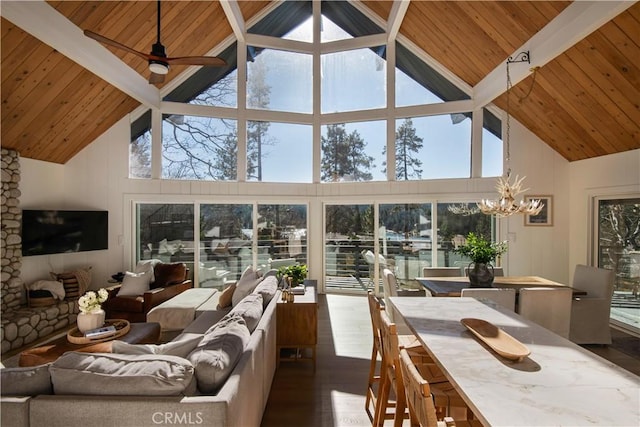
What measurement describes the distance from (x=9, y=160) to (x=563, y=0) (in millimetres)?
7567

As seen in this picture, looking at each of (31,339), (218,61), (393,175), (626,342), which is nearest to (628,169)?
(626,342)

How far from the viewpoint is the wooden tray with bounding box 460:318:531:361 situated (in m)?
1.59

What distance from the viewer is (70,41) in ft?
13.1

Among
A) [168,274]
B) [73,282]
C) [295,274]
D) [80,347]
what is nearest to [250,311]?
[295,274]

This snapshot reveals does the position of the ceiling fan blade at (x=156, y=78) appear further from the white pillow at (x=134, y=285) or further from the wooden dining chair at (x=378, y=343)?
the wooden dining chair at (x=378, y=343)

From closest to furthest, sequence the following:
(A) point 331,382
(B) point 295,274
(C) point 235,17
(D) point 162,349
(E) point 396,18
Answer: (D) point 162,349 < (A) point 331,382 < (B) point 295,274 < (E) point 396,18 < (C) point 235,17

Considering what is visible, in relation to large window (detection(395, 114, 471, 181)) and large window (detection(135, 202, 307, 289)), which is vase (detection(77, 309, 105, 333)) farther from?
large window (detection(395, 114, 471, 181))

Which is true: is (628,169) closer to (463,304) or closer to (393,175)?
(393,175)

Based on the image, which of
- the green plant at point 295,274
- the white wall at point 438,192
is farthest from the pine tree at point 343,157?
the green plant at point 295,274

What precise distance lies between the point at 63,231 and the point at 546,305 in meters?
7.03

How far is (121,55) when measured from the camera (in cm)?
495

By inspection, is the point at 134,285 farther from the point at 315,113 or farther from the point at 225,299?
the point at 315,113

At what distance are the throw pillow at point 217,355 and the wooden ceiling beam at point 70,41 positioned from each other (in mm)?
3872

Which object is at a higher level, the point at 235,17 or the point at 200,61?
the point at 235,17
